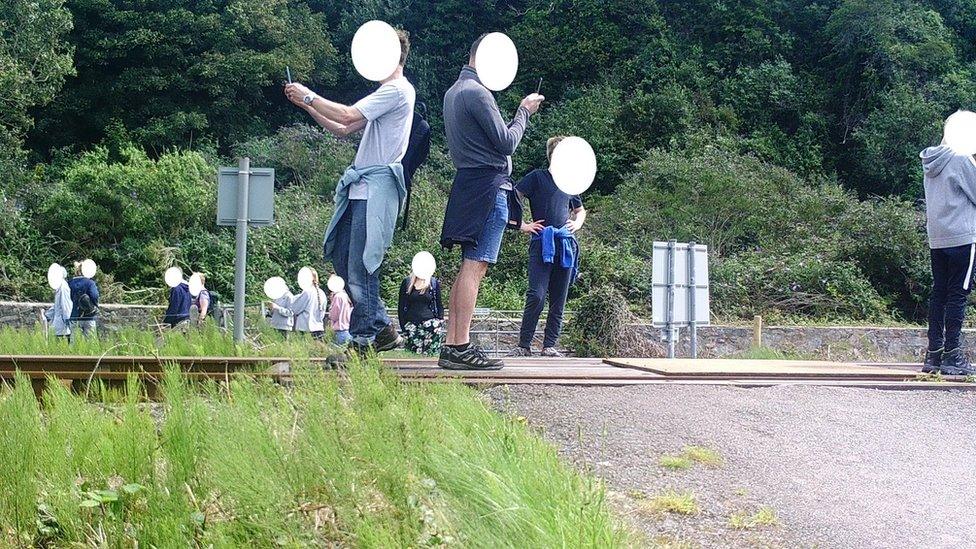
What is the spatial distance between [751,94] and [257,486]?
39804 mm

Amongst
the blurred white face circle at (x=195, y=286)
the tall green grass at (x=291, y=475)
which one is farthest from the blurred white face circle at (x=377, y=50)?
the blurred white face circle at (x=195, y=286)

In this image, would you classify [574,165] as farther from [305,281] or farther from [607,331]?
[607,331]

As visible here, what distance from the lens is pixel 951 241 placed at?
737cm

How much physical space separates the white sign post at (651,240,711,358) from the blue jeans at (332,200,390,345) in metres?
6.27

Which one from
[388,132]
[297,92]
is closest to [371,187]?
[388,132]

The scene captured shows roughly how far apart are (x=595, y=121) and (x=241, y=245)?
2992cm

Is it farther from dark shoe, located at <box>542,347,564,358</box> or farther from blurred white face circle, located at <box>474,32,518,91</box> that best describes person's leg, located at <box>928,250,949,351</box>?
blurred white face circle, located at <box>474,32,518,91</box>

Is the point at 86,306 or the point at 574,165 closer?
the point at 574,165

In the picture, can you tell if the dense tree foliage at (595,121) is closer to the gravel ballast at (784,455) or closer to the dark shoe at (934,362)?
the dark shoe at (934,362)

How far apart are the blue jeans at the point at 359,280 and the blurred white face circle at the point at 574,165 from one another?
6.53 feet

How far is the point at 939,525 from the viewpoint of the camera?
11.1 ft

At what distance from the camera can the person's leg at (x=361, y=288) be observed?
6.10 m

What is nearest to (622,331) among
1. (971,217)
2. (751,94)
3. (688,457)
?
(971,217)

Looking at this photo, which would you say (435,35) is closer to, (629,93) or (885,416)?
(629,93)
